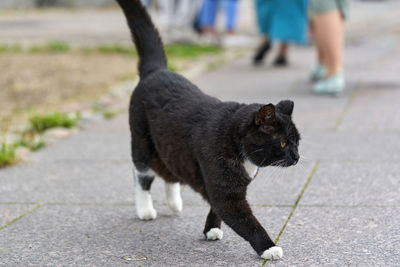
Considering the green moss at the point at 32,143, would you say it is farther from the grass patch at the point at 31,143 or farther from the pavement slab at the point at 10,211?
the pavement slab at the point at 10,211

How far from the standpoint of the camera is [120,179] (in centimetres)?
488

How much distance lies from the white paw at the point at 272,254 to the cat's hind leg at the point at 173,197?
91 centimetres

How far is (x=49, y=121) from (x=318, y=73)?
341 cm

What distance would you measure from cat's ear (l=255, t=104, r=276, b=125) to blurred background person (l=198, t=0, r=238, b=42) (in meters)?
8.08

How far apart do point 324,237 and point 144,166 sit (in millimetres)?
1101

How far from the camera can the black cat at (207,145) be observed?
325cm

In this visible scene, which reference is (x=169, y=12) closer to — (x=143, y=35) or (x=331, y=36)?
(x=331, y=36)

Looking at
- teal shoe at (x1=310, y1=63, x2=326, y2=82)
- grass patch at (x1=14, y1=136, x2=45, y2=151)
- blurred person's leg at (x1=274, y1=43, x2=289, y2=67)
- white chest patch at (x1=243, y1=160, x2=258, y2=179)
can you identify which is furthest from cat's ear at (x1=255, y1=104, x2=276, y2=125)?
blurred person's leg at (x1=274, y1=43, x2=289, y2=67)

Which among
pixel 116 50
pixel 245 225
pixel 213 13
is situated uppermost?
pixel 245 225

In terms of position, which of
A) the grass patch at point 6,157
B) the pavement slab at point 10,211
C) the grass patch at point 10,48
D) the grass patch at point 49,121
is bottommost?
the grass patch at point 10,48

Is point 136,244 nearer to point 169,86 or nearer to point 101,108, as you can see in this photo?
point 169,86

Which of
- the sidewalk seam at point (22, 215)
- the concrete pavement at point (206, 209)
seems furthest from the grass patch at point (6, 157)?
the sidewalk seam at point (22, 215)

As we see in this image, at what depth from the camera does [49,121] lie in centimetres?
636

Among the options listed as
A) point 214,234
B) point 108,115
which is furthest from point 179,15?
point 214,234
